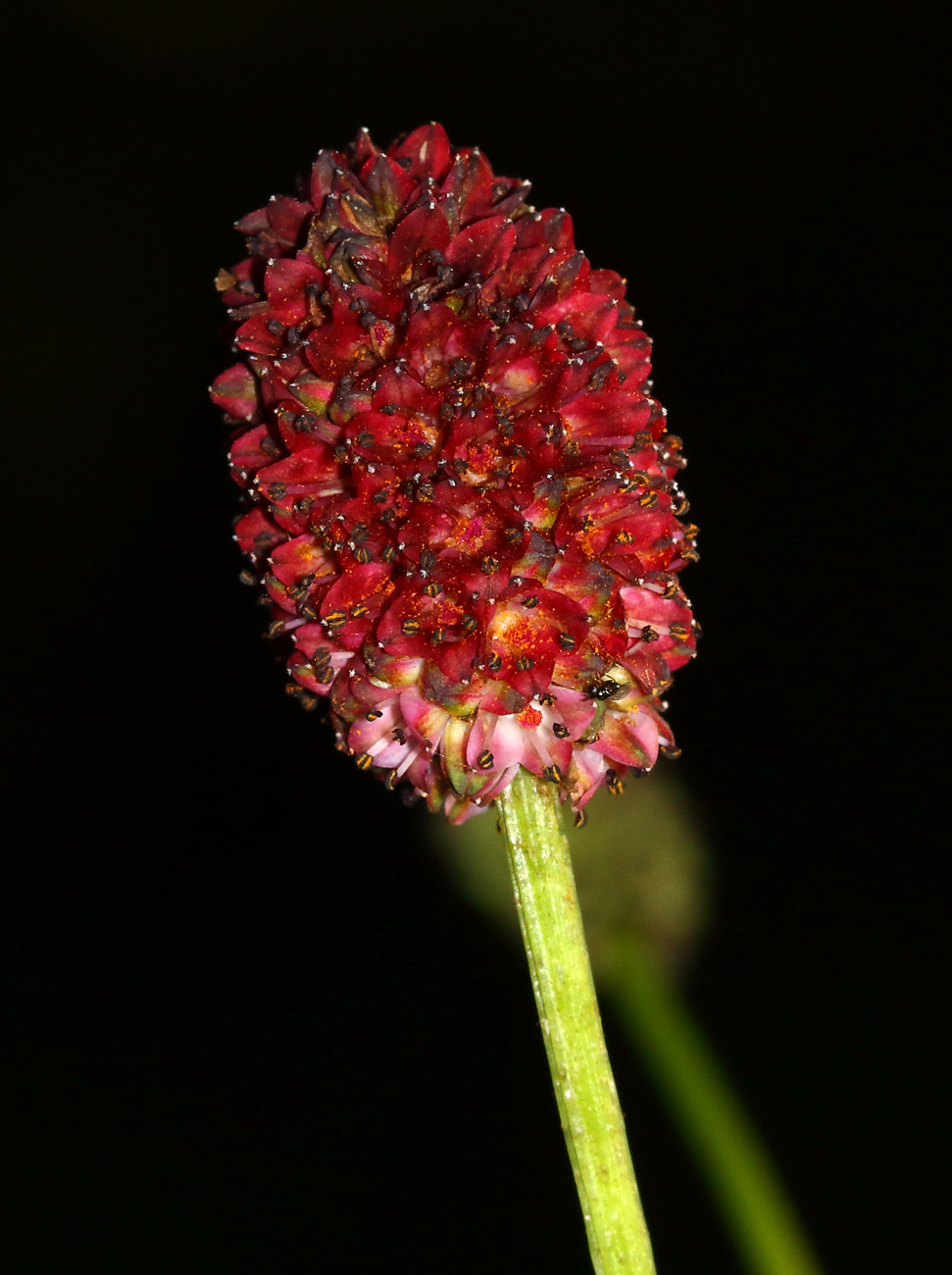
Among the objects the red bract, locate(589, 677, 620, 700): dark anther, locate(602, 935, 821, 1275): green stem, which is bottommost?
locate(602, 935, 821, 1275): green stem

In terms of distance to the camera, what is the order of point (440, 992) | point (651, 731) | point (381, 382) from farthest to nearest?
1. point (440, 992)
2. point (651, 731)
3. point (381, 382)

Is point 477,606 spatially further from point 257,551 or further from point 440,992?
point 440,992

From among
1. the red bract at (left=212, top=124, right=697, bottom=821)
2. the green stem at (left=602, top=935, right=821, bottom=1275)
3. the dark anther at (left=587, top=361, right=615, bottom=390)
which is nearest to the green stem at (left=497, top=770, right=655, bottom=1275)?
the red bract at (left=212, top=124, right=697, bottom=821)

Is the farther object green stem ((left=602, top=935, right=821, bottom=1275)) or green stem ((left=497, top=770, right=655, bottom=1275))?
green stem ((left=602, top=935, right=821, bottom=1275))

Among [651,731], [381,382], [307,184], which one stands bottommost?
[651,731]

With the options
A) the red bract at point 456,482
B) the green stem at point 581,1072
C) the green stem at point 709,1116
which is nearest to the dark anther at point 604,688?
the red bract at point 456,482

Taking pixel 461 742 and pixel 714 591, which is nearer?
pixel 461 742

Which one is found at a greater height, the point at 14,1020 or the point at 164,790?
the point at 164,790

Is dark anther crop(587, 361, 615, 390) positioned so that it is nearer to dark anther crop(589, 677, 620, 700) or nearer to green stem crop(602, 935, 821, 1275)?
dark anther crop(589, 677, 620, 700)

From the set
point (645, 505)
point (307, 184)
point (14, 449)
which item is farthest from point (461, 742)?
point (14, 449)
